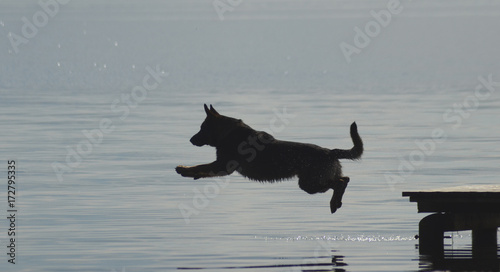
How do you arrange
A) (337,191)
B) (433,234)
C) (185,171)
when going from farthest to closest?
(337,191) < (185,171) < (433,234)

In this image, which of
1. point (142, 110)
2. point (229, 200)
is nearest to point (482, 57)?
point (142, 110)

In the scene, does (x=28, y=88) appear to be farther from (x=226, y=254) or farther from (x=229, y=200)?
(x=226, y=254)

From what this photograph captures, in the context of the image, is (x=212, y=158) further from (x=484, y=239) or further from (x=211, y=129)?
(x=484, y=239)

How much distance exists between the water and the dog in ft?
2.12

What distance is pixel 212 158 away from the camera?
2311 centimetres

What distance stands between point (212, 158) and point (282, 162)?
360 inches

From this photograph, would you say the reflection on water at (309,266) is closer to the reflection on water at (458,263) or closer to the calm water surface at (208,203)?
the calm water surface at (208,203)

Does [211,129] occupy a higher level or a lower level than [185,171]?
higher

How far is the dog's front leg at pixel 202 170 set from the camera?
545 inches

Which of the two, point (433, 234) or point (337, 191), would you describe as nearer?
point (433, 234)

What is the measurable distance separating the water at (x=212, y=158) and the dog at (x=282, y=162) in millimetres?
645

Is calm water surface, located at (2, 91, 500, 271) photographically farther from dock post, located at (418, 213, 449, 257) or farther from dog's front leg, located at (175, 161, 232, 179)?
dog's front leg, located at (175, 161, 232, 179)

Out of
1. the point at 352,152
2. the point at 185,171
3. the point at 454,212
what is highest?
the point at 352,152

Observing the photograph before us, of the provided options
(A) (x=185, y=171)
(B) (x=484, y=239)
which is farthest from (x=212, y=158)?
(B) (x=484, y=239)
